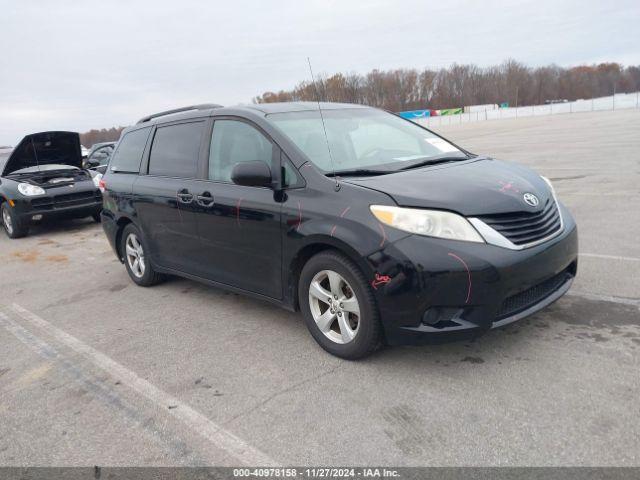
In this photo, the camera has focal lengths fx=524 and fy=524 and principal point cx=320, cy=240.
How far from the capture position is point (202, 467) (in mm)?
2600

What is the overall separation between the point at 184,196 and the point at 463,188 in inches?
98.9

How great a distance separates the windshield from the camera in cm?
389

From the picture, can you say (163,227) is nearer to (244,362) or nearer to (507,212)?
(244,362)

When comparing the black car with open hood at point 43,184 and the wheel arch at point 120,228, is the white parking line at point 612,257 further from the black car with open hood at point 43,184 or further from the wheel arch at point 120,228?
the black car with open hood at point 43,184

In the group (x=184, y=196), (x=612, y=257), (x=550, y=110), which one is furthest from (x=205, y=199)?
(x=550, y=110)

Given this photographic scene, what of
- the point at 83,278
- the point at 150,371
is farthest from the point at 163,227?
the point at 83,278

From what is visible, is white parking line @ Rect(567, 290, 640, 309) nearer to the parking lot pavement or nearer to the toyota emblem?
the parking lot pavement

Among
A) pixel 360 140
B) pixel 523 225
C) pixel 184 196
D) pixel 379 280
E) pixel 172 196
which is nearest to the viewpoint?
pixel 379 280

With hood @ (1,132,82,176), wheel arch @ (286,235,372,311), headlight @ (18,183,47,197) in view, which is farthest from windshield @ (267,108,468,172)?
hood @ (1,132,82,176)

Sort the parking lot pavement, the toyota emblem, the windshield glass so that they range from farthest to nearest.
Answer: the windshield glass < the toyota emblem < the parking lot pavement

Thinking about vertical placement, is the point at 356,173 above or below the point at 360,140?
below

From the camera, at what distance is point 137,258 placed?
Answer: 19.1 feet

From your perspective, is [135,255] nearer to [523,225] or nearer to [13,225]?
[523,225]

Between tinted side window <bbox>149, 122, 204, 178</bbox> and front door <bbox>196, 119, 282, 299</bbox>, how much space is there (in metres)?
0.26
